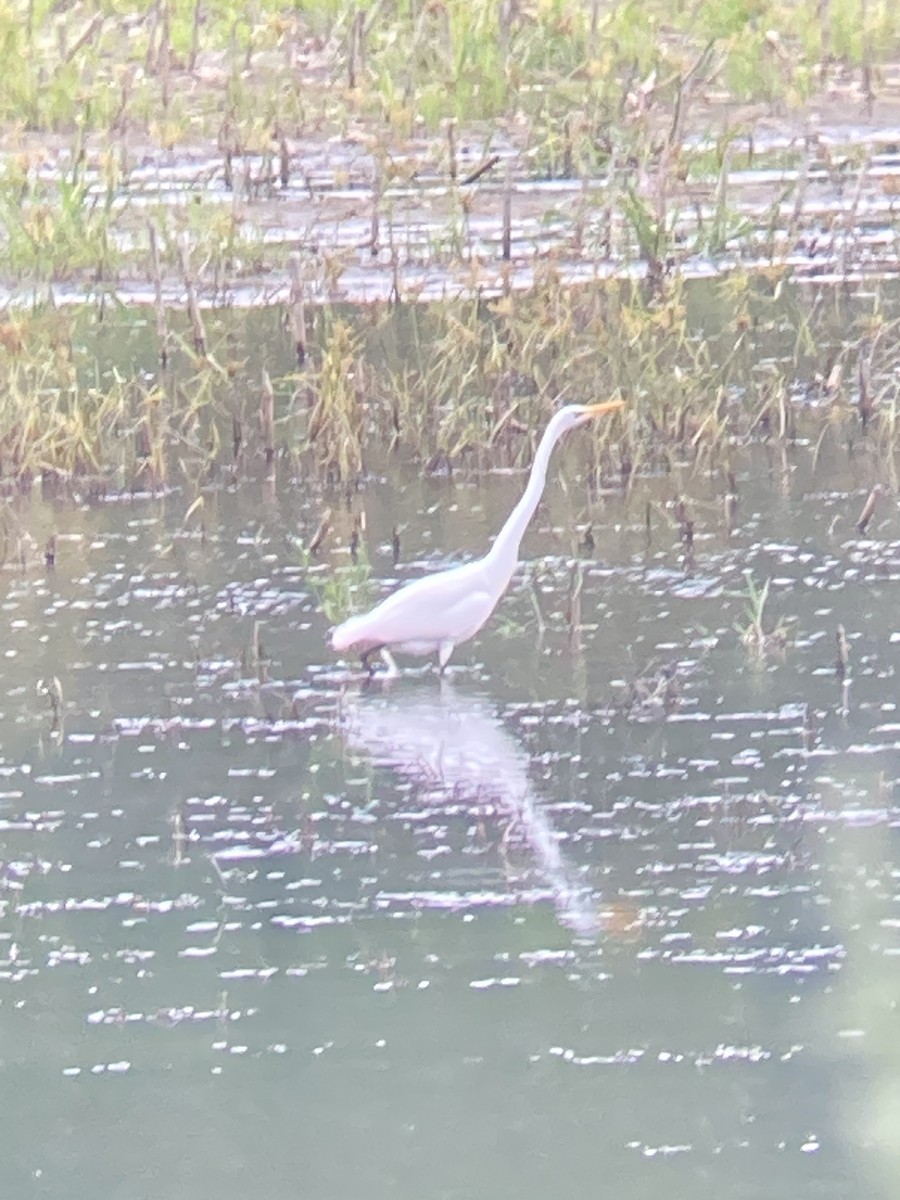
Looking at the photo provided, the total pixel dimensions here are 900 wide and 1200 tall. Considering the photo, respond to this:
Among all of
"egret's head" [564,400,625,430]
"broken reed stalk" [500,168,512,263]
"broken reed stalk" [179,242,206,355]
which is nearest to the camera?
"egret's head" [564,400,625,430]

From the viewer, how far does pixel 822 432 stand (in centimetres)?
741

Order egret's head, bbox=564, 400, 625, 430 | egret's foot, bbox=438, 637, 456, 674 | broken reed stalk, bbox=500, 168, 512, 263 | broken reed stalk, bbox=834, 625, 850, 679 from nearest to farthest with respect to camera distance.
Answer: broken reed stalk, bbox=834, 625, 850, 679 < egret's foot, bbox=438, 637, 456, 674 < egret's head, bbox=564, 400, 625, 430 < broken reed stalk, bbox=500, 168, 512, 263

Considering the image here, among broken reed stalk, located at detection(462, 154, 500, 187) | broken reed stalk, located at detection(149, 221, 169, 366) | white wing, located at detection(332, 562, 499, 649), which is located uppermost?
broken reed stalk, located at detection(462, 154, 500, 187)

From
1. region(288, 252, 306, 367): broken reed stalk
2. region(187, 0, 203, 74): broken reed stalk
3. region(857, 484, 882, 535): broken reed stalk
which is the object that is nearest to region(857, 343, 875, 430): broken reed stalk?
region(857, 484, 882, 535): broken reed stalk

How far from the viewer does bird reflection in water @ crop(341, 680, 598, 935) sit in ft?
16.0

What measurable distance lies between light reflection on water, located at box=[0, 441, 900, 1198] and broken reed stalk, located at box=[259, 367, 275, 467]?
2.93ft

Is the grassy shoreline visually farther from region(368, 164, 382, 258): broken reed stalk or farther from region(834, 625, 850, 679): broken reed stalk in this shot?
region(834, 625, 850, 679): broken reed stalk

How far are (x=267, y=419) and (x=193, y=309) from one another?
0.56 m

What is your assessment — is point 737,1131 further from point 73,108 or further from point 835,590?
point 73,108

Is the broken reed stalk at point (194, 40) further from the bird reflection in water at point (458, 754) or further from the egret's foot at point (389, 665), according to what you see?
the bird reflection in water at point (458, 754)

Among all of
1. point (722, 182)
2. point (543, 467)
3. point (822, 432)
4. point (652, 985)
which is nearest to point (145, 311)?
point (722, 182)

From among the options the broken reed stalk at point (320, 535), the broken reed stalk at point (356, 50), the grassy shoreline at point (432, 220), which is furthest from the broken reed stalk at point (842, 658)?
the broken reed stalk at point (356, 50)

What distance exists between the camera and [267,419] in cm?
755

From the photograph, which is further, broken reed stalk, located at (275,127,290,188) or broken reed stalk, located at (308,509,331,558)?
broken reed stalk, located at (275,127,290,188)
